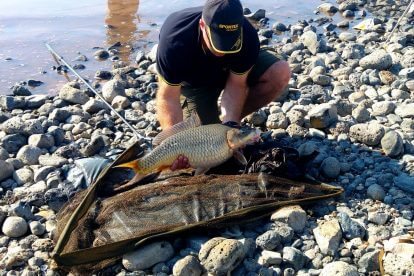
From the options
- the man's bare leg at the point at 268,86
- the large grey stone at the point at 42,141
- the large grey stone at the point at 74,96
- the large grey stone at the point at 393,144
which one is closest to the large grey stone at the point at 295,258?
the large grey stone at the point at 393,144

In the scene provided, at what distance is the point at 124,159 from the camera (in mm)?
4672

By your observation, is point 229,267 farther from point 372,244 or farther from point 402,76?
point 402,76

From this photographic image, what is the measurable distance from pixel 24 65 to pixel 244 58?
593 cm

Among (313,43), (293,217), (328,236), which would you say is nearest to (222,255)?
(293,217)

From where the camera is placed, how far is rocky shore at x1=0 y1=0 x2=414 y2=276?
12.4 feet

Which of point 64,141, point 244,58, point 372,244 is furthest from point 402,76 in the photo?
point 64,141

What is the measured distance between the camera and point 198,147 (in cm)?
434

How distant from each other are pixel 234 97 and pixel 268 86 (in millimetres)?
644

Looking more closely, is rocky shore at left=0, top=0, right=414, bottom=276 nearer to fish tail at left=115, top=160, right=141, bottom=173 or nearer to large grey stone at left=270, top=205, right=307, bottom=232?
large grey stone at left=270, top=205, right=307, bottom=232

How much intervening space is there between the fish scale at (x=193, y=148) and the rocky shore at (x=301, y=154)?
68 centimetres

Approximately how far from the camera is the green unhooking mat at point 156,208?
12.5 feet

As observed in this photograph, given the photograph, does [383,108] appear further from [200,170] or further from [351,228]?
[200,170]

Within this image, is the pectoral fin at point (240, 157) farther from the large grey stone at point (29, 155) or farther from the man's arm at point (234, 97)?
the large grey stone at point (29, 155)

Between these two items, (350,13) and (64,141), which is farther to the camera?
(350,13)
